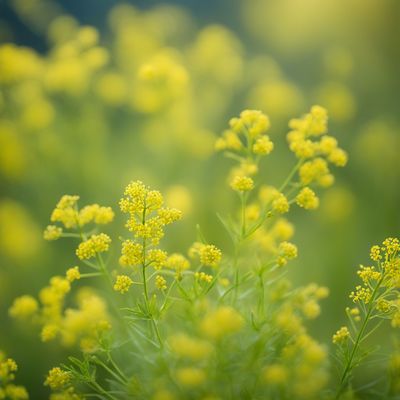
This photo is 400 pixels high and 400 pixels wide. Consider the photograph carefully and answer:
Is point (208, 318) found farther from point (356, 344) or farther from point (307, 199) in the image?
point (307, 199)

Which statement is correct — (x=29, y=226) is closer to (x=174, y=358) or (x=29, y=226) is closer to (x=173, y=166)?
(x=173, y=166)

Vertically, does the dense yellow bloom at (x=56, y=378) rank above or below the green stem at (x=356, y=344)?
below

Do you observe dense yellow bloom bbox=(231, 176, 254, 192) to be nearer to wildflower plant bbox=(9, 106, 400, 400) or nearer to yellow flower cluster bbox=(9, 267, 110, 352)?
wildflower plant bbox=(9, 106, 400, 400)

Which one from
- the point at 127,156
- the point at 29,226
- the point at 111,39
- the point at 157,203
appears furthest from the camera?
the point at 111,39

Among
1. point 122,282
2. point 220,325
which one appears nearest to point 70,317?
point 122,282

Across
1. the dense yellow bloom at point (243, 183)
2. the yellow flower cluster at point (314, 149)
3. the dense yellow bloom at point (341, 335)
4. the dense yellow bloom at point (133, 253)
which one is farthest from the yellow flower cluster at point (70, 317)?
the yellow flower cluster at point (314, 149)

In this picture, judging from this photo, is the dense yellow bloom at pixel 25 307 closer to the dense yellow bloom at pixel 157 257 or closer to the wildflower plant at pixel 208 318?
the wildflower plant at pixel 208 318

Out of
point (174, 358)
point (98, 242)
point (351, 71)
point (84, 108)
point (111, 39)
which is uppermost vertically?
point (111, 39)

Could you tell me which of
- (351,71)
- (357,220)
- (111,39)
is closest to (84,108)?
(111,39)

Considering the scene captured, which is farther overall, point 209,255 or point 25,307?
point 25,307
